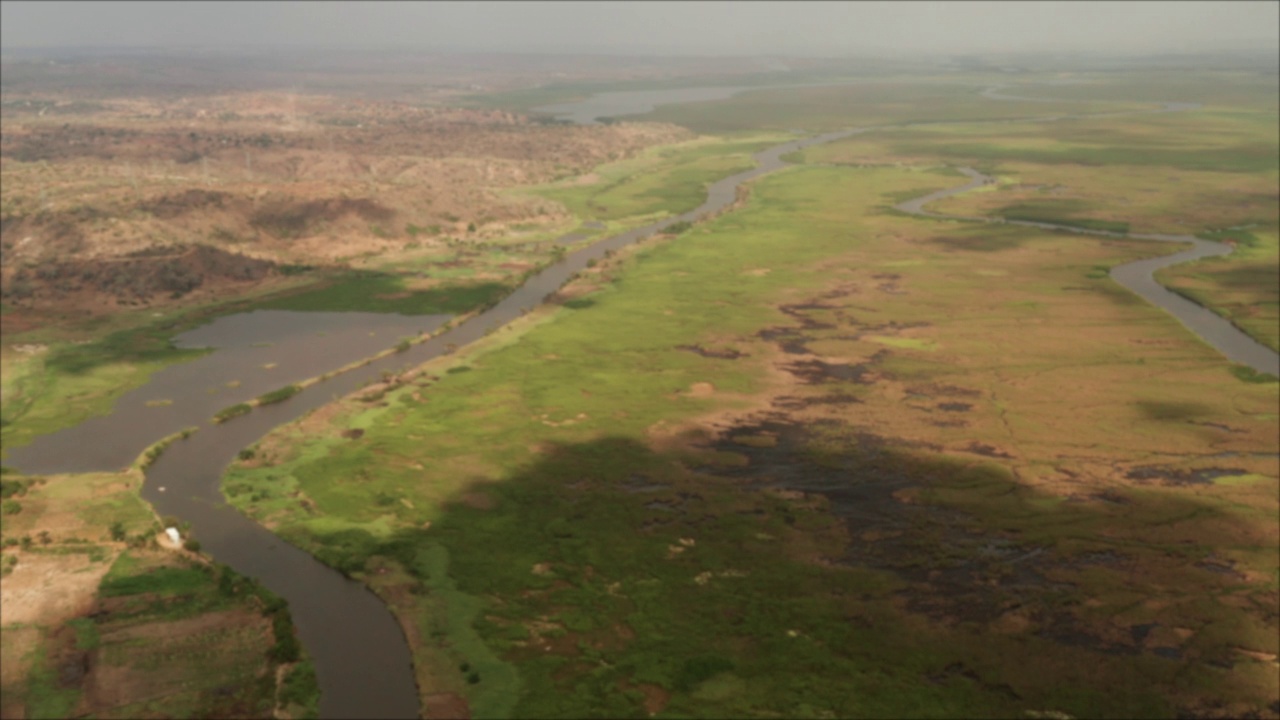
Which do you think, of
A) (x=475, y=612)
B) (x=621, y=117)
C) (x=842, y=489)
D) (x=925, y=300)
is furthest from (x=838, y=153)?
(x=475, y=612)

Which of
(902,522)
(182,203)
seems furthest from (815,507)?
(182,203)

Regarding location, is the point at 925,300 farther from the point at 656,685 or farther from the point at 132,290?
the point at 132,290

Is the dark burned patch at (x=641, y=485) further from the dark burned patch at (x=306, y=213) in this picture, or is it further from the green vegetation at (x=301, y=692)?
the dark burned patch at (x=306, y=213)

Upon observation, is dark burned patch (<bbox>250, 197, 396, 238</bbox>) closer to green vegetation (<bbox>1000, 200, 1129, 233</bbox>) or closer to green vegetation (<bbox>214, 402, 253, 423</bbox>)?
green vegetation (<bbox>214, 402, 253, 423</bbox>)

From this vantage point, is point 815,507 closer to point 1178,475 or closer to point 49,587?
point 1178,475

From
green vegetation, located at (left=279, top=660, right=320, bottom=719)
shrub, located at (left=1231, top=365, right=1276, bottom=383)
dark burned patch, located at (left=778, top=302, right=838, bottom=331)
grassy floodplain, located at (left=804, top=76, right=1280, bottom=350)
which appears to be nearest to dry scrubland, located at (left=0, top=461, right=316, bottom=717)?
green vegetation, located at (left=279, top=660, right=320, bottom=719)

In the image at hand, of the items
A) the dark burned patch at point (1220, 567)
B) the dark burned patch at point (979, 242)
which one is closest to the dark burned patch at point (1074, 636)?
the dark burned patch at point (1220, 567)
